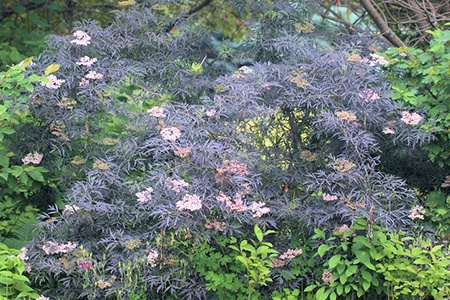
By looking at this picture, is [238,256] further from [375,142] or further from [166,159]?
[375,142]

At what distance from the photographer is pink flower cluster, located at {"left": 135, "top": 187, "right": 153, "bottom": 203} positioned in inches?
154

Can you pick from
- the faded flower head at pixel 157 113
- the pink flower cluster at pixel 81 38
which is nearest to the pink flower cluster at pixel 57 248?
the faded flower head at pixel 157 113

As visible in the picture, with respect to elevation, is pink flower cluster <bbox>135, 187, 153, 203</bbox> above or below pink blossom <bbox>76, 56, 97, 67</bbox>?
below

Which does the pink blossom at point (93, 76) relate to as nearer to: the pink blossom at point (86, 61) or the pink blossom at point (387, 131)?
the pink blossom at point (86, 61)

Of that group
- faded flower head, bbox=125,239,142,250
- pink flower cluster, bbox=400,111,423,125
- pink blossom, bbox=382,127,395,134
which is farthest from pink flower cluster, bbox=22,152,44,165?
pink flower cluster, bbox=400,111,423,125

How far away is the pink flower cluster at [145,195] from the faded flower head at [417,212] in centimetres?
140

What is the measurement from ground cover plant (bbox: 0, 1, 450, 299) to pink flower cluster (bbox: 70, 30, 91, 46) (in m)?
0.02

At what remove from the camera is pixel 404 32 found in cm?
644

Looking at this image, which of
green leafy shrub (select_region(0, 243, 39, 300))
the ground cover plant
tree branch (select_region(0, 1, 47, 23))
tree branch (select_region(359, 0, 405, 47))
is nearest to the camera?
green leafy shrub (select_region(0, 243, 39, 300))

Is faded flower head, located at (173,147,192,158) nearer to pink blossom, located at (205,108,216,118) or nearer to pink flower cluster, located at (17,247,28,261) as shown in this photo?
pink blossom, located at (205,108,216,118)

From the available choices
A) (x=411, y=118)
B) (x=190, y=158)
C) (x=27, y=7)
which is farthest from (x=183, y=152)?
(x=27, y=7)

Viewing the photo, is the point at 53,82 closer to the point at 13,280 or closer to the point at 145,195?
the point at 145,195

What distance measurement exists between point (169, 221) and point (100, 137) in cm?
91

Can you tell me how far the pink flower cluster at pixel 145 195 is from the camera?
3.90m
